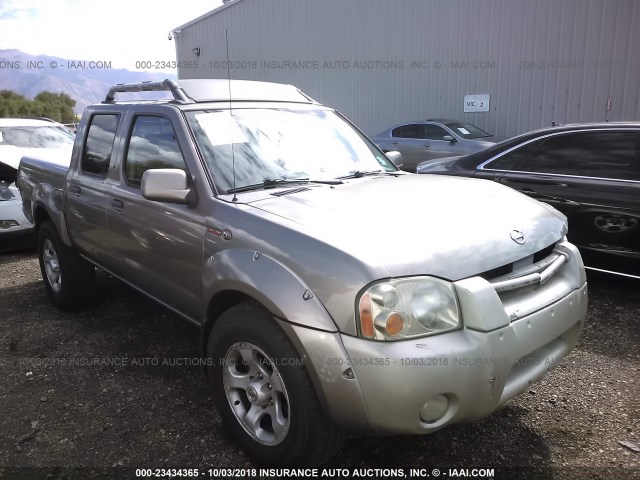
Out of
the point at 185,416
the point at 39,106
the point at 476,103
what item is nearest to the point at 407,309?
the point at 185,416

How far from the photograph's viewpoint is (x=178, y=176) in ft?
8.62

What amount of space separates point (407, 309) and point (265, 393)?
83 cm

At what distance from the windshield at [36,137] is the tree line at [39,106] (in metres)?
18.1

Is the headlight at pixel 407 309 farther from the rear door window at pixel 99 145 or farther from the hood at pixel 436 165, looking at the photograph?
the hood at pixel 436 165

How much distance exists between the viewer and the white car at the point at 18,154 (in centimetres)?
647

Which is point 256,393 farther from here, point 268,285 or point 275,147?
point 275,147

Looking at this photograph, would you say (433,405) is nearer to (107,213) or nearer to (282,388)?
(282,388)

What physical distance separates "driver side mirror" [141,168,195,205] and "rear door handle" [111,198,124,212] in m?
0.81

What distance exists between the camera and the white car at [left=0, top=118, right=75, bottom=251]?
6473 mm

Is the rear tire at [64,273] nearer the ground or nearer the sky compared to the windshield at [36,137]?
nearer the ground

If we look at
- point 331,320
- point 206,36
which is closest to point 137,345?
point 331,320

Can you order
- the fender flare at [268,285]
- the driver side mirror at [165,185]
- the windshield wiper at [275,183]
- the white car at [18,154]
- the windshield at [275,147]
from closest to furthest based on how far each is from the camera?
the fender flare at [268,285]
the driver side mirror at [165,185]
the windshield wiper at [275,183]
the windshield at [275,147]
the white car at [18,154]

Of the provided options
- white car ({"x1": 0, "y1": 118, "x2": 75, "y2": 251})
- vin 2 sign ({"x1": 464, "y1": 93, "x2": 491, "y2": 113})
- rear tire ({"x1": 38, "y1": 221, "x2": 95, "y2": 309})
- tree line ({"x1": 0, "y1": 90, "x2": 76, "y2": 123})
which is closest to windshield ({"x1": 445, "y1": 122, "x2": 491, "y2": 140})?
vin 2 sign ({"x1": 464, "y1": 93, "x2": 491, "y2": 113})

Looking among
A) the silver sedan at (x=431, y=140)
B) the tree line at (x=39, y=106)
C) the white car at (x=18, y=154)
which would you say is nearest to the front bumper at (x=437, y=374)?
the white car at (x=18, y=154)
